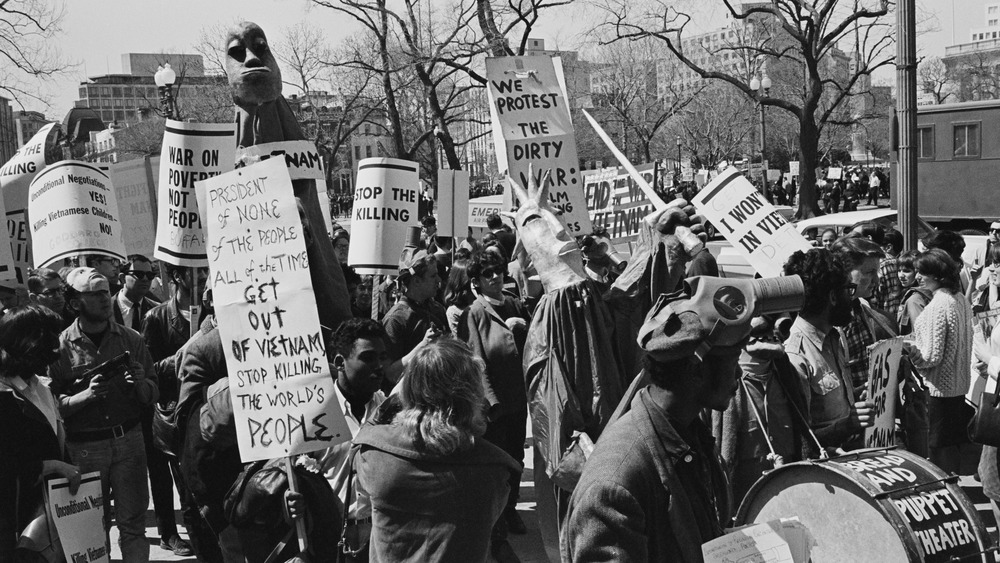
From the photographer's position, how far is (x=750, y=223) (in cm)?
707

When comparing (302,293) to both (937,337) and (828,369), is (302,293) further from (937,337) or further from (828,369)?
(937,337)

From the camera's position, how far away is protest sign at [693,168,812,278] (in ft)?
22.8

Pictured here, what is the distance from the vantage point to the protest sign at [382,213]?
340 inches

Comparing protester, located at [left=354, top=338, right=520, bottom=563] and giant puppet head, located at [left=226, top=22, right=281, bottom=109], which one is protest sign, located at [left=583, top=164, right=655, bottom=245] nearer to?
giant puppet head, located at [left=226, top=22, right=281, bottom=109]

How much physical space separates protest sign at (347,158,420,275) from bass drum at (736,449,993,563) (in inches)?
210

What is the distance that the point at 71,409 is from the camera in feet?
18.7

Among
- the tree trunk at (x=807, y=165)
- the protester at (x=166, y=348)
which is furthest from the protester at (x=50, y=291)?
the tree trunk at (x=807, y=165)

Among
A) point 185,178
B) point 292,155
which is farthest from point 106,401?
point 292,155

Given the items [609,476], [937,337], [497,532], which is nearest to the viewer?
[609,476]

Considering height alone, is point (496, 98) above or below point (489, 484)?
above

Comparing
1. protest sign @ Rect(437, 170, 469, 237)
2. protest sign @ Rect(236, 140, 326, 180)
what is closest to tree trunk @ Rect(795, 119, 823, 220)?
protest sign @ Rect(437, 170, 469, 237)

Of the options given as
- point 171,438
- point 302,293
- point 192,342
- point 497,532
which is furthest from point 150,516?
point 302,293

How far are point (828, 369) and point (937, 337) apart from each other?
2743 millimetres

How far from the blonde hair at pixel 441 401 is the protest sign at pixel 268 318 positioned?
2.39 ft
